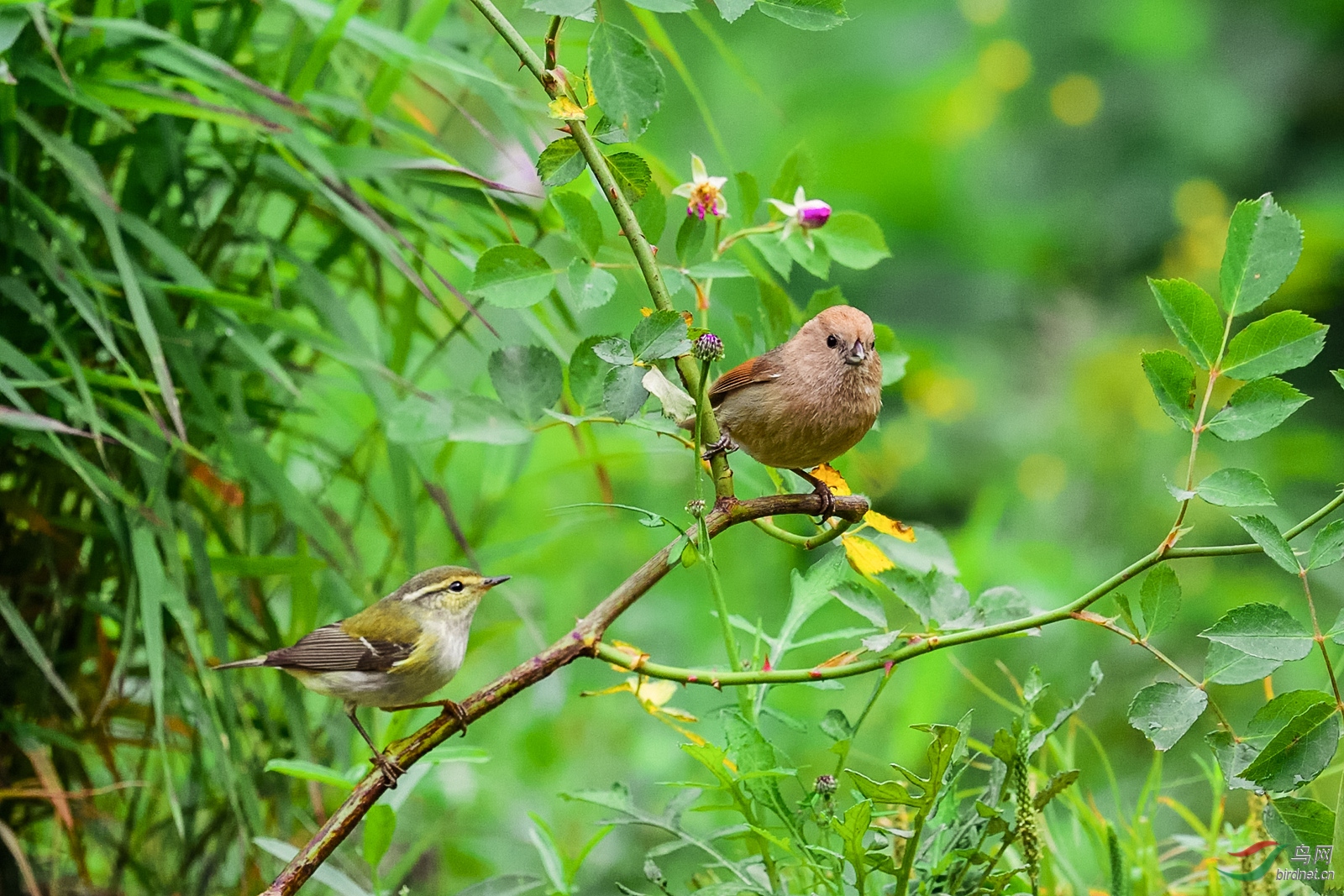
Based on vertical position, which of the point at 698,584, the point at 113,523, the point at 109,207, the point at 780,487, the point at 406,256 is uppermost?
the point at 109,207

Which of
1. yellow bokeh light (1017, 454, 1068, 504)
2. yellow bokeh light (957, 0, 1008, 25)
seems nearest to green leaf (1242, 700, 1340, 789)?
yellow bokeh light (1017, 454, 1068, 504)

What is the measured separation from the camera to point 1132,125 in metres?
3.69

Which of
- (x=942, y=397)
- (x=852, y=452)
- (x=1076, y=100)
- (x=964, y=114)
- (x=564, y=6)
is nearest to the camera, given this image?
(x=564, y=6)

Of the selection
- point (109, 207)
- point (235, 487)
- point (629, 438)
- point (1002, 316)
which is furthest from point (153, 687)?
point (1002, 316)

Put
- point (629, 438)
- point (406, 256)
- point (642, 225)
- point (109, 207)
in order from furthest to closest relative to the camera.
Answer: point (629, 438) < point (406, 256) < point (109, 207) < point (642, 225)

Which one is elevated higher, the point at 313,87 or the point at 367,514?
the point at 313,87

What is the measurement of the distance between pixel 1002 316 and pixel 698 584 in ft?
4.60

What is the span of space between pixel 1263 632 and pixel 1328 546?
7cm

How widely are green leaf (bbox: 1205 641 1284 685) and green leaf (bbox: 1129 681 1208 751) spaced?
3cm

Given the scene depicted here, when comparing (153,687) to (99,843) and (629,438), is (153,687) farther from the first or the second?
(629,438)

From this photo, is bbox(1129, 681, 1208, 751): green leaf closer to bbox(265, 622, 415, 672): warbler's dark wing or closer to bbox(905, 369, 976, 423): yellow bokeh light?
bbox(265, 622, 415, 672): warbler's dark wing

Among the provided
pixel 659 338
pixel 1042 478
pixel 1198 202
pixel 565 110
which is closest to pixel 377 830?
pixel 659 338

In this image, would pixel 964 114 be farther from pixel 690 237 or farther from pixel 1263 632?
pixel 1263 632

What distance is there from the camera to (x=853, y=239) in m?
1.10
